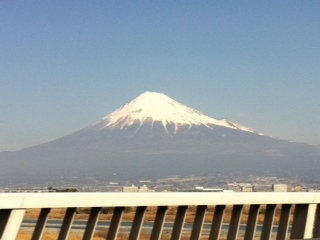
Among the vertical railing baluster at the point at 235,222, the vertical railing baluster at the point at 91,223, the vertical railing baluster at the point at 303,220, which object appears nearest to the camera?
the vertical railing baluster at the point at 91,223

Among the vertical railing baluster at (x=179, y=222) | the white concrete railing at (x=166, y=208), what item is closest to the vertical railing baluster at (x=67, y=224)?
the white concrete railing at (x=166, y=208)

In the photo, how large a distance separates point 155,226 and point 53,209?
4.07ft

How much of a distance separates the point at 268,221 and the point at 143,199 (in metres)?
1.81

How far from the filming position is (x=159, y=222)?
6957 millimetres

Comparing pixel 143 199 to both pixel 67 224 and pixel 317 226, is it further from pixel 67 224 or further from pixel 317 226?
pixel 317 226

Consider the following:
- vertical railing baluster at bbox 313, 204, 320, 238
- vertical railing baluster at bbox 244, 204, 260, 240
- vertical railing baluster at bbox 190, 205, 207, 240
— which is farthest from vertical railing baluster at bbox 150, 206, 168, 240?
vertical railing baluster at bbox 313, 204, 320, 238

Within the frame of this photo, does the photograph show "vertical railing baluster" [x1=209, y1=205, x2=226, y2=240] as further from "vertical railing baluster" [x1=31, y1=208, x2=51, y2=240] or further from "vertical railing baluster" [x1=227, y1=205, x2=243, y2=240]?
"vertical railing baluster" [x1=31, y1=208, x2=51, y2=240]

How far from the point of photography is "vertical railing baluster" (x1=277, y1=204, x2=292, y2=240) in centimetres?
800

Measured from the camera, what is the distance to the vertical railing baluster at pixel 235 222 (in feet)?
24.5

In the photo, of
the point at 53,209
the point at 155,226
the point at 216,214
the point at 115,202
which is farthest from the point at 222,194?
the point at 53,209

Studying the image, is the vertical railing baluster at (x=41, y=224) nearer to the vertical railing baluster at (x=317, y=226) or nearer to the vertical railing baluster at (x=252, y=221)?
the vertical railing baluster at (x=252, y=221)

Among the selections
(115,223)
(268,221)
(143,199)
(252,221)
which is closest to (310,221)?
(268,221)

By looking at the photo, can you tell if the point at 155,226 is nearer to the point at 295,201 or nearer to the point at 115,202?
the point at 115,202

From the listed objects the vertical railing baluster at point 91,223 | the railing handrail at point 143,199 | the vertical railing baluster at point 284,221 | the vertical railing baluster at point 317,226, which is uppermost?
the railing handrail at point 143,199
